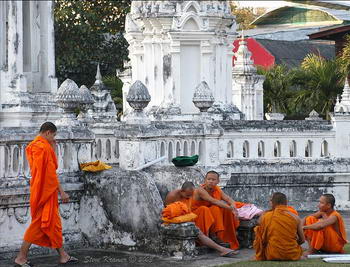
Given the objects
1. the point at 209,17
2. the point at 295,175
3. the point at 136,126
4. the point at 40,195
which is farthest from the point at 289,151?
the point at 40,195

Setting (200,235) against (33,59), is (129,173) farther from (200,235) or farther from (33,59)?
(33,59)

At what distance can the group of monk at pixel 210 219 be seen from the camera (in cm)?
1284

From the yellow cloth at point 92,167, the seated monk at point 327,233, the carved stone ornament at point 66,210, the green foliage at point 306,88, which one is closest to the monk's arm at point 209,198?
the seated monk at point 327,233

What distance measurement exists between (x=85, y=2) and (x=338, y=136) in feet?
88.2

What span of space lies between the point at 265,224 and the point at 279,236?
0.78ft

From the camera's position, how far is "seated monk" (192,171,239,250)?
14289 mm

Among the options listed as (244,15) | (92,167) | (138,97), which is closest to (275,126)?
(138,97)

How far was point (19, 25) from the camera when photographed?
18.9 metres

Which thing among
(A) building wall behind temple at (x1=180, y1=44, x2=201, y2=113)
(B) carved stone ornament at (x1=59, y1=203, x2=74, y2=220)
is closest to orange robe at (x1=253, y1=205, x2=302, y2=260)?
(B) carved stone ornament at (x1=59, y1=203, x2=74, y2=220)

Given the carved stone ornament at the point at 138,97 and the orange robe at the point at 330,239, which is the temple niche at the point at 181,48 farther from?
the orange robe at the point at 330,239

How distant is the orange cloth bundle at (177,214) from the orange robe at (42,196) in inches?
60.6

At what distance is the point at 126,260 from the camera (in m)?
13.7

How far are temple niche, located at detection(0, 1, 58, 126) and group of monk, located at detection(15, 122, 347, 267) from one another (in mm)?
4501

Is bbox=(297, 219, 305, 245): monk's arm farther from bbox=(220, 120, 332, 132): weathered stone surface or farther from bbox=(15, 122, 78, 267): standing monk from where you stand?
bbox=(220, 120, 332, 132): weathered stone surface
